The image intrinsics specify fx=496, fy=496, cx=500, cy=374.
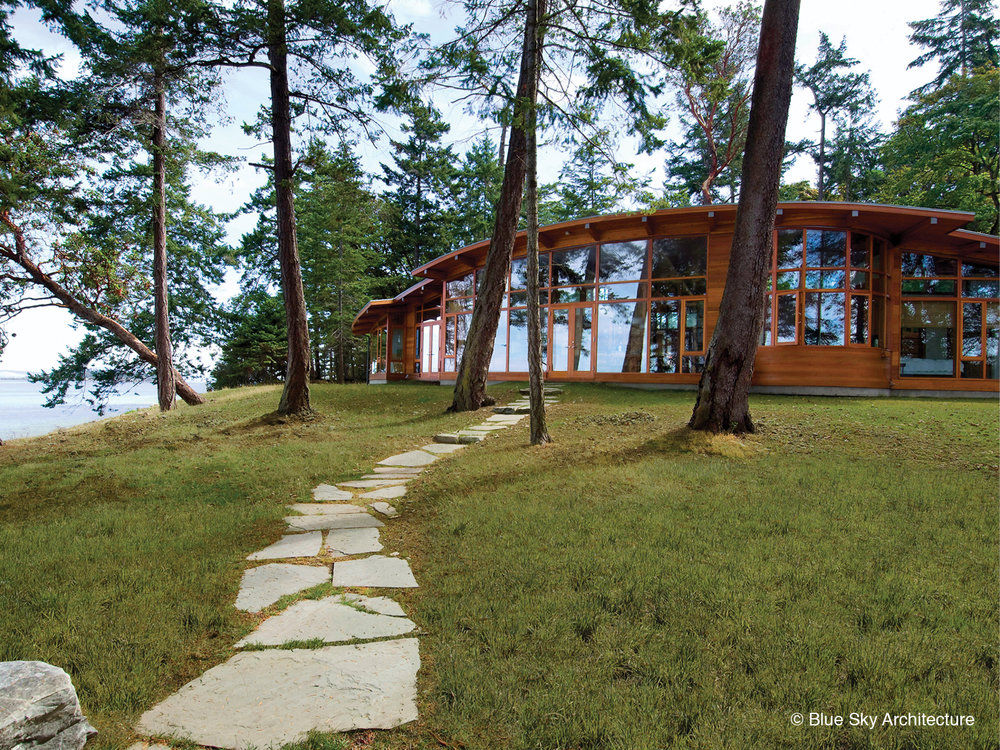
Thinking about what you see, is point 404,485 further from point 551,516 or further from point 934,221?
point 934,221

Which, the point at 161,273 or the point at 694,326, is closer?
the point at 694,326

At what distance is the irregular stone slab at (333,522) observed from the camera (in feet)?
12.4

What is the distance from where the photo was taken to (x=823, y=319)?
11.7 metres

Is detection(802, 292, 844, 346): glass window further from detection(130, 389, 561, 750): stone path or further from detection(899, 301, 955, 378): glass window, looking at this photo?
detection(130, 389, 561, 750): stone path

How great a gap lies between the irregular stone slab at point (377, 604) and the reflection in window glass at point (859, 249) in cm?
1348

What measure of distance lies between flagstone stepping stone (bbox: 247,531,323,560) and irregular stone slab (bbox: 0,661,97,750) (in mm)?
1618

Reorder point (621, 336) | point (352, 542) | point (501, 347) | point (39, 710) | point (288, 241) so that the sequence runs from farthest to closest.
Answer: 1. point (501, 347)
2. point (621, 336)
3. point (288, 241)
4. point (352, 542)
5. point (39, 710)

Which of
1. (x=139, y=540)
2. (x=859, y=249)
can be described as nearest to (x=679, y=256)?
(x=859, y=249)

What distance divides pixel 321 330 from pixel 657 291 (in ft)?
58.5

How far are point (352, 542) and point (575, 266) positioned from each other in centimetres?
1226

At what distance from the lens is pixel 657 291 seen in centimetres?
1323

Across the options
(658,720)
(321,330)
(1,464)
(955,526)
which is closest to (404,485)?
(658,720)

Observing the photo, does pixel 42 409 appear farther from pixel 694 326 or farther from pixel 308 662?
pixel 308 662

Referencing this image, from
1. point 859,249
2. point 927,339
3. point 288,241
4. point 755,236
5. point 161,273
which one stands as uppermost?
point 859,249
